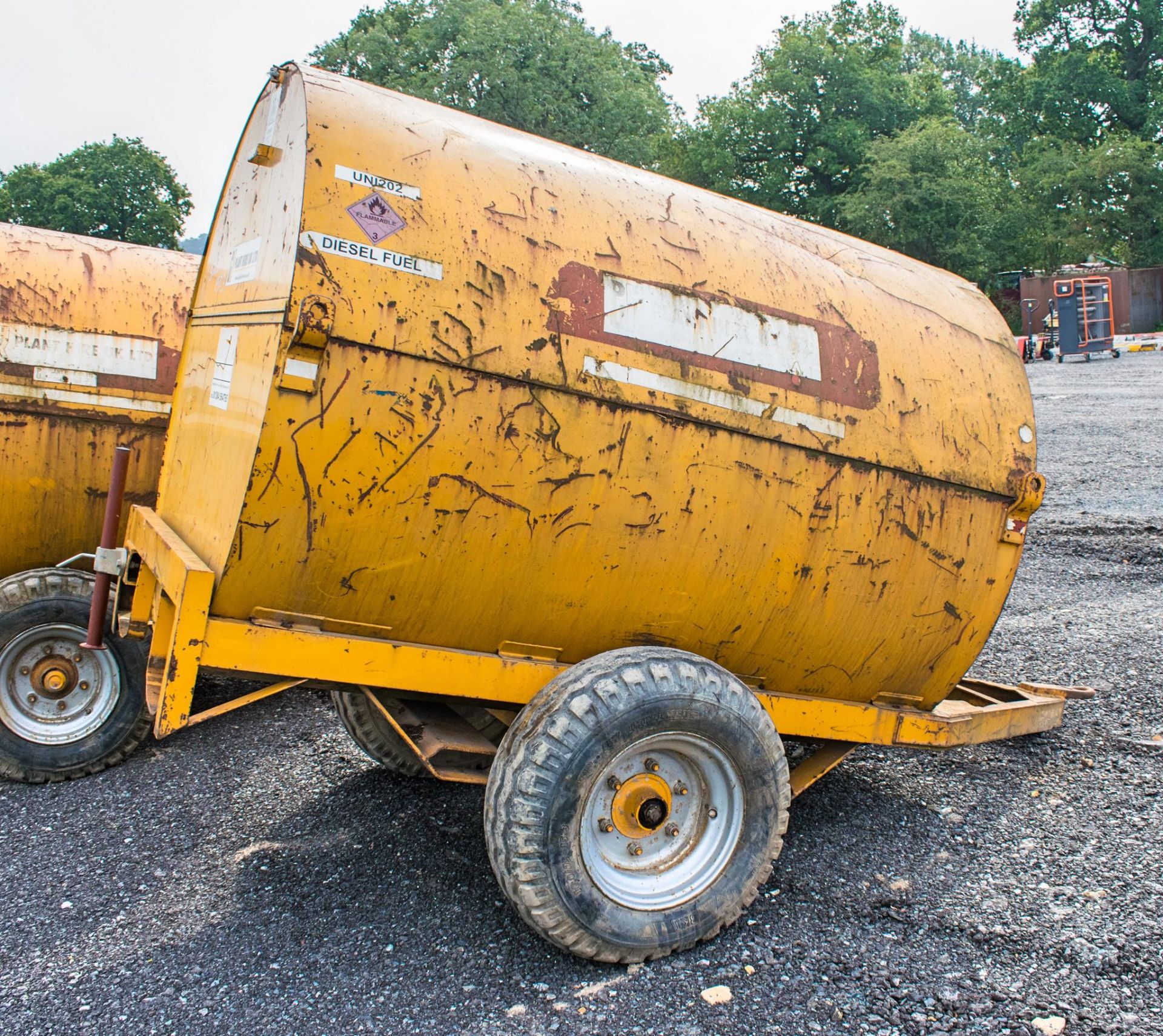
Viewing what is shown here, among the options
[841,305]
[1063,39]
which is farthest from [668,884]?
[1063,39]

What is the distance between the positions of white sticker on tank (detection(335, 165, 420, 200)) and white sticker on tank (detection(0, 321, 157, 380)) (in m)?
2.51

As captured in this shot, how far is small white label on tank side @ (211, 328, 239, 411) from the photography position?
327 cm

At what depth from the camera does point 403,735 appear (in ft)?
10.7

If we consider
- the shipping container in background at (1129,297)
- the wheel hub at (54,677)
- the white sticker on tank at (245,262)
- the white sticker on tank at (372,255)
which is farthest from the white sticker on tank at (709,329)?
the shipping container in background at (1129,297)

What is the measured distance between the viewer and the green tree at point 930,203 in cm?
3409

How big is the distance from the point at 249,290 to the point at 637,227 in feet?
4.22

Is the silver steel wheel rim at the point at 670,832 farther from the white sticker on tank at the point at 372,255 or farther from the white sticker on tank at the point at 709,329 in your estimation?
the white sticker on tank at the point at 372,255

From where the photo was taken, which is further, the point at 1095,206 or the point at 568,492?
the point at 1095,206

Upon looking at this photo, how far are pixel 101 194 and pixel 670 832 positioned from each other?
52.7 meters

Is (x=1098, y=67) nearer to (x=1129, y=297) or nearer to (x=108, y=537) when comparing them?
(x=1129, y=297)

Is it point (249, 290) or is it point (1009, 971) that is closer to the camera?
point (1009, 971)

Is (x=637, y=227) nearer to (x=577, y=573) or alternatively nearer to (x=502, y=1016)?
(x=577, y=573)

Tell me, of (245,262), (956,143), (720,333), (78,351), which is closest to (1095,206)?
(956,143)

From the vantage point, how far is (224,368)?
11.0 ft
